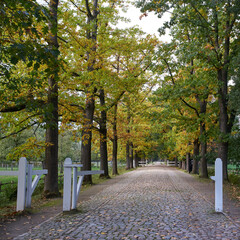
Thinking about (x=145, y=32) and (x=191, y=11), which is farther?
(x=145, y=32)

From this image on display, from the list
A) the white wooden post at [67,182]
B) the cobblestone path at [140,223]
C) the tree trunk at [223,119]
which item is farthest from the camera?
the tree trunk at [223,119]

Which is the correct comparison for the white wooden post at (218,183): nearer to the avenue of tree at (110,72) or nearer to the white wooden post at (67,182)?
the white wooden post at (67,182)

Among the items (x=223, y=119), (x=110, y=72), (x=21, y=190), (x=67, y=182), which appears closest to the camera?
(x=67, y=182)

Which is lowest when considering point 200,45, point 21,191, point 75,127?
point 21,191

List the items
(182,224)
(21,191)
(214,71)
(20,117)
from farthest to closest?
(214,71), (20,117), (21,191), (182,224)

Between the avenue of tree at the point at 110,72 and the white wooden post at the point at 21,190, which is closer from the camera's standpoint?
the white wooden post at the point at 21,190

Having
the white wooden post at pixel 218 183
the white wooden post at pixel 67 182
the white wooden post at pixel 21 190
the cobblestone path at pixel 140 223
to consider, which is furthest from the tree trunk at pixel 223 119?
the white wooden post at pixel 21 190

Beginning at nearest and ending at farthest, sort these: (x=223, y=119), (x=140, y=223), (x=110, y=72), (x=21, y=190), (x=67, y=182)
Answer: (x=140, y=223) < (x=67, y=182) < (x=21, y=190) < (x=110, y=72) < (x=223, y=119)

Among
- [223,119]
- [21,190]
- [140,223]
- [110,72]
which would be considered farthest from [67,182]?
[223,119]

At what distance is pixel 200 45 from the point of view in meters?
16.5

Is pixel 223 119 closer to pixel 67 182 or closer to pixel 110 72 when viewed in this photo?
pixel 110 72

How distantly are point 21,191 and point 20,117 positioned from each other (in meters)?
6.14

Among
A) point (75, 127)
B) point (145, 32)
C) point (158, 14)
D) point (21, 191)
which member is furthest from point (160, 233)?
point (145, 32)

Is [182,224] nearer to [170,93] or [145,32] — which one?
[170,93]
